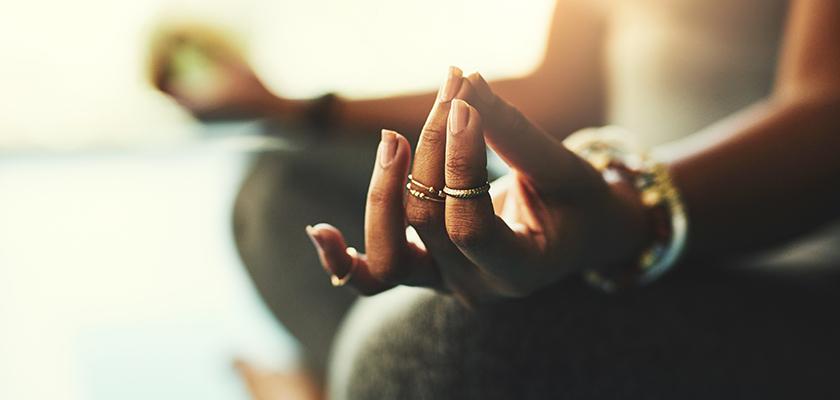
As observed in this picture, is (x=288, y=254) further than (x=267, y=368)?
No

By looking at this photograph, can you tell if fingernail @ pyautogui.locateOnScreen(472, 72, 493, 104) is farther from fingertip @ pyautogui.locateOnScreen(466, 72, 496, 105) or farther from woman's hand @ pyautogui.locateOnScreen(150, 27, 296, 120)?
woman's hand @ pyautogui.locateOnScreen(150, 27, 296, 120)

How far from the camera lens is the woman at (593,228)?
270 millimetres

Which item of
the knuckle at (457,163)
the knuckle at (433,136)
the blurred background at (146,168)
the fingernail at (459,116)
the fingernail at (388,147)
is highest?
the fingernail at (459,116)

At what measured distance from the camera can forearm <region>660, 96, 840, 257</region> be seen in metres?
0.42

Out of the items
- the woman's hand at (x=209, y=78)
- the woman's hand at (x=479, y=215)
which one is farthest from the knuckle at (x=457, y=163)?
the woman's hand at (x=209, y=78)

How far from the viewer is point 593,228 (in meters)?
0.34

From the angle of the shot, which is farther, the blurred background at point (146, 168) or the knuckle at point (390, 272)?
the blurred background at point (146, 168)

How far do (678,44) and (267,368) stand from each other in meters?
0.60

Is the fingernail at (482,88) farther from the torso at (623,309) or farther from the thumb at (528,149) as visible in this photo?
the torso at (623,309)

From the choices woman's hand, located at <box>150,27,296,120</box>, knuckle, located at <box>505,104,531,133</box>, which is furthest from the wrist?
woman's hand, located at <box>150,27,296,120</box>

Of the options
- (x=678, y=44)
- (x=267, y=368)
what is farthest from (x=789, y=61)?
(x=267, y=368)

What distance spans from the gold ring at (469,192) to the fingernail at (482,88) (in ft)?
0.10

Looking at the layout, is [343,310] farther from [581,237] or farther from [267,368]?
[581,237]

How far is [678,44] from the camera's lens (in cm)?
53
